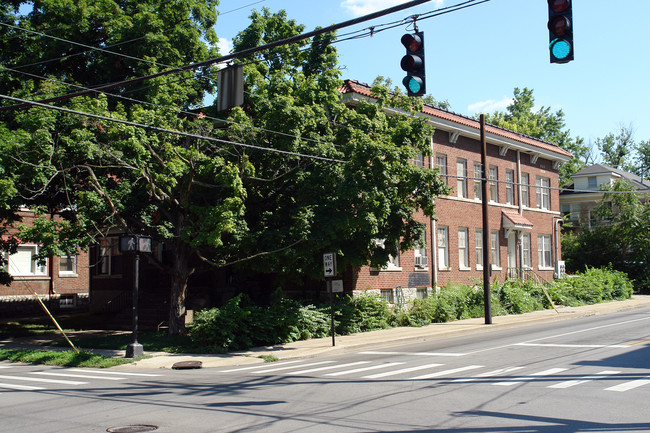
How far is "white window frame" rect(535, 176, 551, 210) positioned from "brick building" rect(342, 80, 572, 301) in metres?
0.06

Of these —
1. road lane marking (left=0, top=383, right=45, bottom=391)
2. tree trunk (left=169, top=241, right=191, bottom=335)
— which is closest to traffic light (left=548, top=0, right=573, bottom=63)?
road lane marking (left=0, top=383, right=45, bottom=391)

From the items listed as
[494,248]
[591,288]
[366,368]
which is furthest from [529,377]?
[591,288]

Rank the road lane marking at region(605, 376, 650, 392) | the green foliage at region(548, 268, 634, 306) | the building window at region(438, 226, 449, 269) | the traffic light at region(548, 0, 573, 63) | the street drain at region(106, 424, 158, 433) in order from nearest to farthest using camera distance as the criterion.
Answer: the street drain at region(106, 424, 158, 433) → the traffic light at region(548, 0, 573, 63) → the road lane marking at region(605, 376, 650, 392) → the building window at region(438, 226, 449, 269) → the green foliage at region(548, 268, 634, 306)

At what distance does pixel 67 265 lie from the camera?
4178 centimetres

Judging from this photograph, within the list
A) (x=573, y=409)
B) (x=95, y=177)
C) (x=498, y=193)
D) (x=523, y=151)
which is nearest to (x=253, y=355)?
(x=95, y=177)

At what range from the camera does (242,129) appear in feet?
64.2

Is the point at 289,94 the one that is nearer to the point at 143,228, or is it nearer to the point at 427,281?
the point at 143,228

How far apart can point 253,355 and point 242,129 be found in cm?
688

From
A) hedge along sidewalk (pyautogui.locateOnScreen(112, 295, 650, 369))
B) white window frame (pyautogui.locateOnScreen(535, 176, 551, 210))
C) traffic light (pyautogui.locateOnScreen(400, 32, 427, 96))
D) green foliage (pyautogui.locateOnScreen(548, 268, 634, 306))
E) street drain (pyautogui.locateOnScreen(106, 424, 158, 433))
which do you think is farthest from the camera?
white window frame (pyautogui.locateOnScreen(535, 176, 551, 210))

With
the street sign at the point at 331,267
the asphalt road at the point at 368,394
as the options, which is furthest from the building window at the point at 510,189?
the street sign at the point at 331,267

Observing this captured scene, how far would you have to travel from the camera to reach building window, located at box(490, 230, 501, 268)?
3419 cm

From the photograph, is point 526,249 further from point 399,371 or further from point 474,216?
point 399,371

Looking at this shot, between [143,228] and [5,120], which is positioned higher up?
[5,120]

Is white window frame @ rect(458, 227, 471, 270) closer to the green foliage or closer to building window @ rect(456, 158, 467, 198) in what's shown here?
building window @ rect(456, 158, 467, 198)
